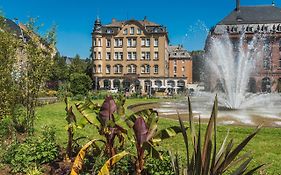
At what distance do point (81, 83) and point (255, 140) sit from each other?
119 ft

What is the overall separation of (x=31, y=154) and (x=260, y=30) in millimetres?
68180

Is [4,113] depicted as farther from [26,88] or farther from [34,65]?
[34,65]

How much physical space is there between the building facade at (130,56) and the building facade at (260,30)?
12098 mm

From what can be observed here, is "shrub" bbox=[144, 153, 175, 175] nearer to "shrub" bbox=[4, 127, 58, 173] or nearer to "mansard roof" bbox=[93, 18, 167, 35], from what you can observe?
"shrub" bbox=[4, 127, 58, 173]

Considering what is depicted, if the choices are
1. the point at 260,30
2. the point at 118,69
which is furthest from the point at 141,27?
the point at 260,30

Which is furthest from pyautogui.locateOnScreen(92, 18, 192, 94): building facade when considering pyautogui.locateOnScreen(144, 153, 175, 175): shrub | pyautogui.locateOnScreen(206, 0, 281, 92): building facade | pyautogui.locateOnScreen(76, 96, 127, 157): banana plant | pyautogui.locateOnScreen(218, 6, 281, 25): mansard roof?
pyautogui.locateOnScreen(144, 153, 175, 175): shrub

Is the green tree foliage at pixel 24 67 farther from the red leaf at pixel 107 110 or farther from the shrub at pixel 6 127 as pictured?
the red leaf at pixel 107 110

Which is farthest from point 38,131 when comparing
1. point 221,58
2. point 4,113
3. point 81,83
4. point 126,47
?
point 126,47

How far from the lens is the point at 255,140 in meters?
10.8

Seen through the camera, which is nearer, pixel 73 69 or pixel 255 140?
pixel 255 140

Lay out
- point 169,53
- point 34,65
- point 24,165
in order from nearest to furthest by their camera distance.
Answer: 1. point 24,165
2. point 34,65
3. point 169,53

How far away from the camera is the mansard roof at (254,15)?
69250mm

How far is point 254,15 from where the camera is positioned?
70.3m

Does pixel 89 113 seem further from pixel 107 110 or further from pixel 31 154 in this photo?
pixel 31 154
